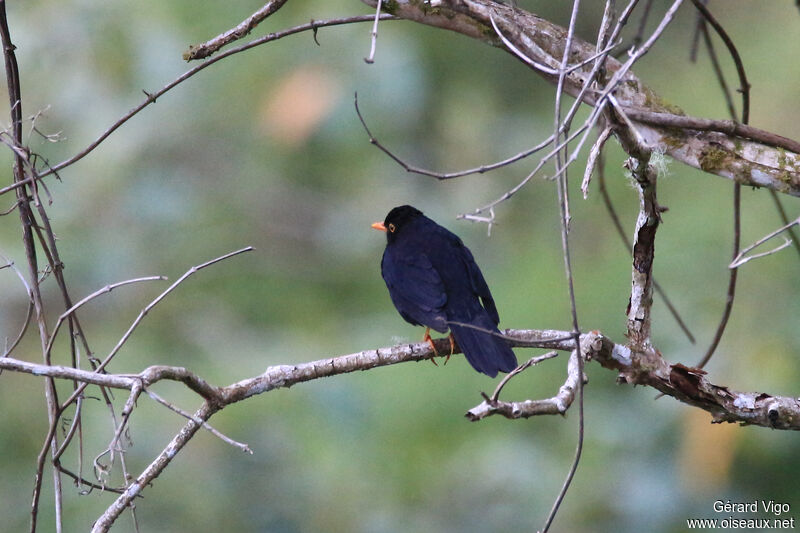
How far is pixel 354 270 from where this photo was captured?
9.23 metres

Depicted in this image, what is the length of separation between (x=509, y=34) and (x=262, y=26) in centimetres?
601

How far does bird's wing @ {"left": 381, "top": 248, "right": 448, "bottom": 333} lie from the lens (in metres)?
3.92

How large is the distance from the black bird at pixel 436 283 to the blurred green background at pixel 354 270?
5.45 ft

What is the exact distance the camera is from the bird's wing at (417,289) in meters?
3.92

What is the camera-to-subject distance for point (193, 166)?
30.2 feet

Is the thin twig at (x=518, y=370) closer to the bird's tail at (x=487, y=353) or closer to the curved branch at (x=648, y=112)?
the bird's tail at (x=487, y=353)

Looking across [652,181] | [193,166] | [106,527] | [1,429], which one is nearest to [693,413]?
[652,181]

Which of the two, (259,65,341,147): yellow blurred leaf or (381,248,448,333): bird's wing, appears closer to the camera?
(381,248,448,333): bird's wing

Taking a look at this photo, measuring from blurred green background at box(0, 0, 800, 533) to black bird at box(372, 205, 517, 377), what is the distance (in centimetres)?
166

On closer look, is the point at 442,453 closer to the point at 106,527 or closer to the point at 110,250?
the point at 110,250

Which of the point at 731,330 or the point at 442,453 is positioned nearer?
the point at 731,330

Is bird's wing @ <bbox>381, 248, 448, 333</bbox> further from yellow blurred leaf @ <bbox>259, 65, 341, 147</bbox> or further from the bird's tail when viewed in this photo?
yellow blurred leaf @ <bbox>259, 65, 341, 147</bbox>

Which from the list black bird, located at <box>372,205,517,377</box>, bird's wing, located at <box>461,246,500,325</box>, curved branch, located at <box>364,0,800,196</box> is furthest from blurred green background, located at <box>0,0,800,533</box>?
curved branch, located at <box>364,0,800,196</box>

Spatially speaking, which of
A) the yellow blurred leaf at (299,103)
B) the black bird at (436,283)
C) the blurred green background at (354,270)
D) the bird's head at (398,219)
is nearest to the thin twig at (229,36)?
the black bird at (436,283)
